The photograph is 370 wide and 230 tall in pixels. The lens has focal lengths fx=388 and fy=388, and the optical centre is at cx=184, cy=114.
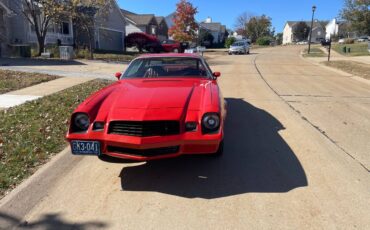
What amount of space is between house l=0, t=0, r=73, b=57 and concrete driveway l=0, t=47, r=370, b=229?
839 inches

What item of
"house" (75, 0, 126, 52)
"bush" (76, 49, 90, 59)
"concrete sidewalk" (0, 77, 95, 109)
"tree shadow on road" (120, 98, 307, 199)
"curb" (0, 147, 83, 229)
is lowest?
"curb" (0, 147, 83, 229)

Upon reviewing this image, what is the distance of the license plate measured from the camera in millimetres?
4234

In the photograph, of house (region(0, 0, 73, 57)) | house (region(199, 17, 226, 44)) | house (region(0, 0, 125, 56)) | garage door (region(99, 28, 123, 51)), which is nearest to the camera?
house (region(0, 0, 73, 57))

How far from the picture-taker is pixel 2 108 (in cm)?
821

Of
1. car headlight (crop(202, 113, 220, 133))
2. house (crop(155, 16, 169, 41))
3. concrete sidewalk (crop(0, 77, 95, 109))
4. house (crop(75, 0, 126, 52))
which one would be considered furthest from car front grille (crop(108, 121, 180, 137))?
house (crop(155, 16, 169, 41))

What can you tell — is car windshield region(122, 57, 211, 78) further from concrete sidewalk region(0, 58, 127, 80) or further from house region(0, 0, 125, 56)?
house region(0, 0, 125, 56)

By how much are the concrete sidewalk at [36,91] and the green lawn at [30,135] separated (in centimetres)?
49

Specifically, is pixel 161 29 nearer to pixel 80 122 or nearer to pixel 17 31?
pixel 17 31

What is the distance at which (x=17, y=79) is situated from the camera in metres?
12.6

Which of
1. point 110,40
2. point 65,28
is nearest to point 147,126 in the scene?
point 65,28

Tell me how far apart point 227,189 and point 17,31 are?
2755 cm

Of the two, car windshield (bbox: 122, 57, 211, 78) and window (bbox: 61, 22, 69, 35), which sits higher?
window (bbox: 61, 22, 69, 35)

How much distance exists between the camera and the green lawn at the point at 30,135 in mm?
4910

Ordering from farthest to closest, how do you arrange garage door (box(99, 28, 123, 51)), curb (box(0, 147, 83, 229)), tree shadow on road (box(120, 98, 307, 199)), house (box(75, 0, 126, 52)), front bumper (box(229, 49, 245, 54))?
front bumper (box(229, 49, 245, 54)), garage door (box(99, 28, 123, 51)), house (box(75, 0, 126, 52)), tree shadow on road (box(120, 98, 307, 199)), curb (box(0, 147, 83, 229))
